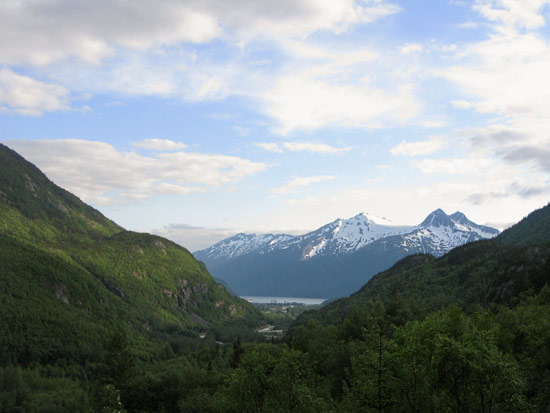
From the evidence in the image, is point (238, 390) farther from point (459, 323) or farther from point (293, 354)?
point (459, 323)

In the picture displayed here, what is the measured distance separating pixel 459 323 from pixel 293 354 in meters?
22.1

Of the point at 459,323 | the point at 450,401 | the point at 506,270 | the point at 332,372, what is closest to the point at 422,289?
the point at 506,270

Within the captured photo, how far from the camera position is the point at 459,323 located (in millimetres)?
54219

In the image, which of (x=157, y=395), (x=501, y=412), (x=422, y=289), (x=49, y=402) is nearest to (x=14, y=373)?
(x=49, y=402)

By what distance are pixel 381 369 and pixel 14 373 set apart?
186m

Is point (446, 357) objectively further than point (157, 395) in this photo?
No

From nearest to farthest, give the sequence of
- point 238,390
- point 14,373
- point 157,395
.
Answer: point 238,390, point 157,395, point 14,373


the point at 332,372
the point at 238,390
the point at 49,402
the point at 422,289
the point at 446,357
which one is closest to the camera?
the point at 446,357

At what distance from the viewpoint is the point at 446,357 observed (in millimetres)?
40781

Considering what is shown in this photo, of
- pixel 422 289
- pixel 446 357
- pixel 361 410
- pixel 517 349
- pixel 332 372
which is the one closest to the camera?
pixel 446 357

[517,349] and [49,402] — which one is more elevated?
[517,349]

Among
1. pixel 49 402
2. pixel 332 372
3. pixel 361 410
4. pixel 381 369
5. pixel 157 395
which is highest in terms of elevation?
pixel 381 369

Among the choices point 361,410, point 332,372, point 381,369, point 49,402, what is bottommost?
point 49,402

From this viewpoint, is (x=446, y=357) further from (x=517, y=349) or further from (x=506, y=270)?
(x=506, y=270)
